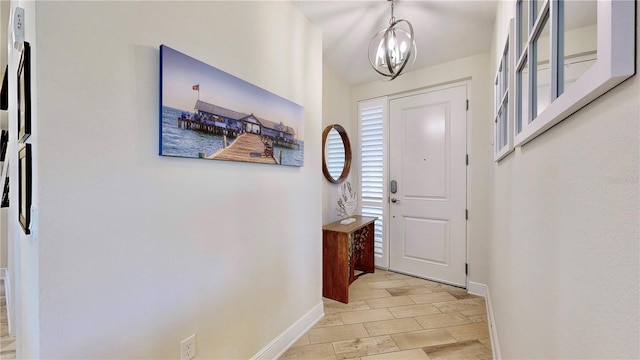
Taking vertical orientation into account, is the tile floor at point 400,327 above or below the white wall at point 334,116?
below

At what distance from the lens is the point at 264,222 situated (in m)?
1.71

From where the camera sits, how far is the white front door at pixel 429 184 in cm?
293

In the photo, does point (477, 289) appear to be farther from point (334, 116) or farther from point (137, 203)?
point (137, 203)

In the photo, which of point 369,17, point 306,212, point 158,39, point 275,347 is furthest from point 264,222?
point 369,17

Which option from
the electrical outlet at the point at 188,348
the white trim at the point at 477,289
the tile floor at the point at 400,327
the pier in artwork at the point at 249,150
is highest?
the pier in artwork at the point at 249,150

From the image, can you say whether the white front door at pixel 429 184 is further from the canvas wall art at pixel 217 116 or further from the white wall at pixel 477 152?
the canvas wall art at pixel 217 116

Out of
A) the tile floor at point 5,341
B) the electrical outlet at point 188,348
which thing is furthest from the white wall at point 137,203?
the tile floor at point 5,341

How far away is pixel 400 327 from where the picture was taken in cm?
215

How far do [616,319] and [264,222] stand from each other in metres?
1.54

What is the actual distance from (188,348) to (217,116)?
1.14 m

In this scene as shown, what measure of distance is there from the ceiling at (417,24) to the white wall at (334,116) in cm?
31

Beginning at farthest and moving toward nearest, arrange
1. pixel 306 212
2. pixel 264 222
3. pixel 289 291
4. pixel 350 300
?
pixel 350 300, pixel 306 212, pixel 289 291, pixel 264 222

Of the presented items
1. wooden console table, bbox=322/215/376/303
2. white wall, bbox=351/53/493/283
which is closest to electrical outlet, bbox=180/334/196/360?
wooden console table, bbox=322/215/376/303

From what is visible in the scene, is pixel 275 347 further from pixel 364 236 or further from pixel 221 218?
pixel 364 236
